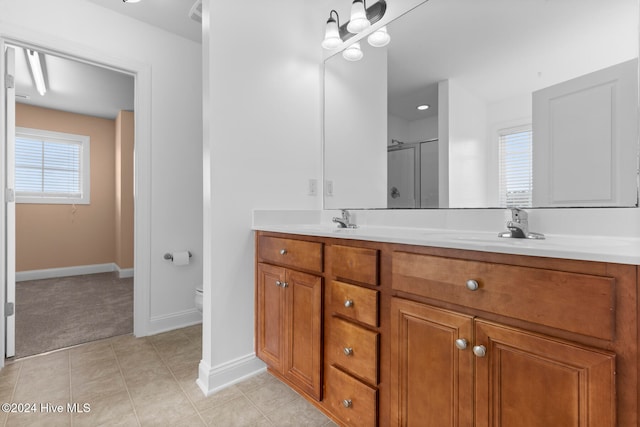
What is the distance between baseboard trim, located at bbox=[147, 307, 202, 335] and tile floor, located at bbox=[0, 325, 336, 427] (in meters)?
0.29

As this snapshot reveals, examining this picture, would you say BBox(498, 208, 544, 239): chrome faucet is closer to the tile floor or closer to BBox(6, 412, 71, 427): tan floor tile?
the tile floor

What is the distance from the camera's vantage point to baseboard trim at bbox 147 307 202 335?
2479 millimetres

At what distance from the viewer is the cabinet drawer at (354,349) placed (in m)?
1.18

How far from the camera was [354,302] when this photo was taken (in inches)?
49.7

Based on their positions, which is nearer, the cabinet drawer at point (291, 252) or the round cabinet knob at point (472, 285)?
the round cabinet knob at point (472, 285)

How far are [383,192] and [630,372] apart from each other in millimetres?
1314

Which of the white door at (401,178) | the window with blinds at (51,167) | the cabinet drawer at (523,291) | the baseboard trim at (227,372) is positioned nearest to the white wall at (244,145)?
the baseboard trim at (227,372)

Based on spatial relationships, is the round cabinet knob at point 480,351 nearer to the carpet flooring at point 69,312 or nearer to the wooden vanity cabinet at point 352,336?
the wooden vanity cabinet at point 352,336

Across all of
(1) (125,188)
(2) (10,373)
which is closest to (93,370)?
(2) (10,373)

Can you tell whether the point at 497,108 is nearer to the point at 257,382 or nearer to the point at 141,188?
the point at 257,382

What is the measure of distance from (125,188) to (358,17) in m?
4.06

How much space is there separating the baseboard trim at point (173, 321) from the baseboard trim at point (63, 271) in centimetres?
300

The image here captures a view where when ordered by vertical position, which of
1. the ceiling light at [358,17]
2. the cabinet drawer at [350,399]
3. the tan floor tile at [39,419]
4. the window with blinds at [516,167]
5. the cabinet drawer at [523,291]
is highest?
the ceiling light at [358,17]

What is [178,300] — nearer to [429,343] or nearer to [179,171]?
[179,171]
